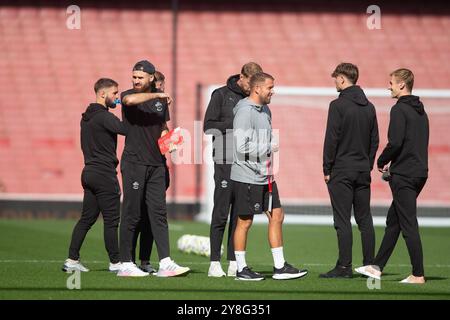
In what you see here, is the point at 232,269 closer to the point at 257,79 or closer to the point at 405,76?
the point at 257,79

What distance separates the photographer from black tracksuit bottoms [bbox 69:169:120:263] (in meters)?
10.1

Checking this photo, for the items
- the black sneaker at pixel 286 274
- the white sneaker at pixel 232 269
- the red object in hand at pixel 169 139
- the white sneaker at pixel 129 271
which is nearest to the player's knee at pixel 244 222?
the black sneaker at pixel 286 274

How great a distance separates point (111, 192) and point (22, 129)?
1033 cm

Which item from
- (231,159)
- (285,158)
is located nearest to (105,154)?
(231,159)

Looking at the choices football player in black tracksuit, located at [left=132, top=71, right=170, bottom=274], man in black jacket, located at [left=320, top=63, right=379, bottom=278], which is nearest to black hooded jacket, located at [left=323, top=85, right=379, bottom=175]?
man in black jacket, located at [left=320, top=63, right=379, bottom=278]

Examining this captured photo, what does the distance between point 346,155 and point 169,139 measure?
1.73 m

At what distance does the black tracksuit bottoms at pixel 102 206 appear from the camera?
10.1 metres

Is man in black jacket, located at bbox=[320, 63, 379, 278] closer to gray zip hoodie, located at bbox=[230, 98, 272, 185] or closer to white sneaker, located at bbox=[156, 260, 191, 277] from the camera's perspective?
gray zip hoodie, located at bbox=[230, 98, 272, 185]

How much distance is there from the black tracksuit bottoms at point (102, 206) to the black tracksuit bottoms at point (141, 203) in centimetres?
27

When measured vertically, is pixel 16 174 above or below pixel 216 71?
below

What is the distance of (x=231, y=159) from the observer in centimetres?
1005

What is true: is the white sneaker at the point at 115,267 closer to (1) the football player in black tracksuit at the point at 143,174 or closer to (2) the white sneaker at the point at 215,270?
(1) the football player in black tracksuit at the point at 143,174

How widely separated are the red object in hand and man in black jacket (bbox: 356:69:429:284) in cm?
188
